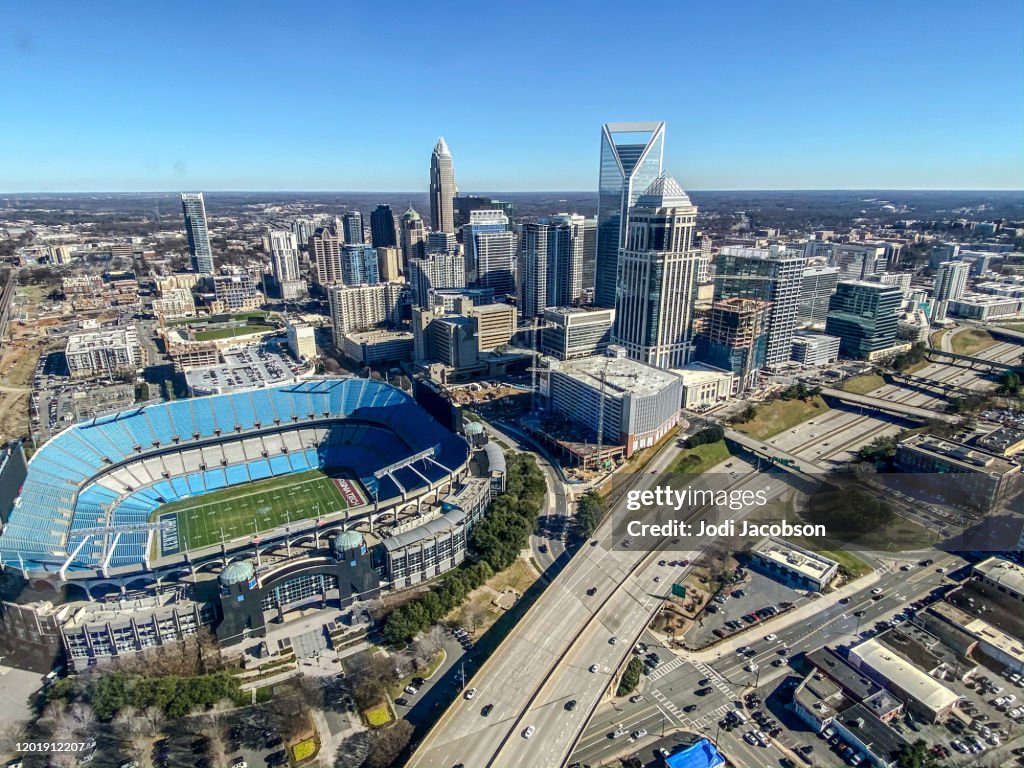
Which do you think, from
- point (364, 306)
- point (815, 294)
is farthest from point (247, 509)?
point (815, 294)

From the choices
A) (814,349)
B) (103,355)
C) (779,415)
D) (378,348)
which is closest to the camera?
(779,415)

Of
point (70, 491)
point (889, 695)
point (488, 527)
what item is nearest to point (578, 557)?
point (488, 527)

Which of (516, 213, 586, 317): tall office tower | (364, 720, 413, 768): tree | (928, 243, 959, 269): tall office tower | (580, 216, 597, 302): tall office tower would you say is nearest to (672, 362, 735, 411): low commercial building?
(516, 213, 586, 317): tall office tower

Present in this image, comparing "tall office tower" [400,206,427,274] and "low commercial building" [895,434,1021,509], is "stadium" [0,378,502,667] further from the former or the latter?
"tall office tower" [400,206,427,274]

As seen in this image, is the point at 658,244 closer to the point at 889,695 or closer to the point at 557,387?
the point at 557,387

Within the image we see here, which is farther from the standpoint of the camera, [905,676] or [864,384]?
[864,384]

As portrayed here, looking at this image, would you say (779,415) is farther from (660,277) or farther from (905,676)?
(905,676)

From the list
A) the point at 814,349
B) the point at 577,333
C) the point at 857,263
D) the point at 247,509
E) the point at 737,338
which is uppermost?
the point at 857,263

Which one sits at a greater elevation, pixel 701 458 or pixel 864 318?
pixel 864 318
